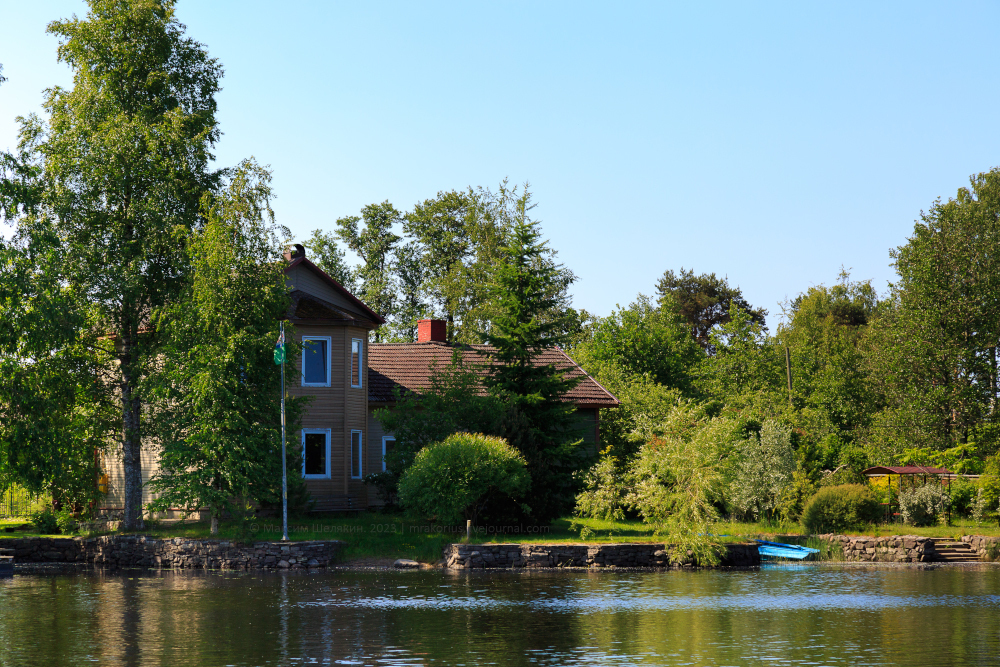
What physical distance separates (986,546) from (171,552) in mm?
27170

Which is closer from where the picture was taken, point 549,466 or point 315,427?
point 549,466

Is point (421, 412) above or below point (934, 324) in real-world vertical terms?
below

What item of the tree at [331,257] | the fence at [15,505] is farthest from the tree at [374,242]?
the fence at [15,505]

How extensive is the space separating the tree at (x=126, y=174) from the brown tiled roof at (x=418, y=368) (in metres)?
10.1

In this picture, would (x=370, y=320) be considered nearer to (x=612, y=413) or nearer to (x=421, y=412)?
(x=421, y=412)

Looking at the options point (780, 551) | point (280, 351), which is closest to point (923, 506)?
point (780, 551)

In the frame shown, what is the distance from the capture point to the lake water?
15.0 meters

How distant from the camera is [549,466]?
34.4 meters

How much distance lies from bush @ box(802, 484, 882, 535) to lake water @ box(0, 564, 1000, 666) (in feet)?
21.9

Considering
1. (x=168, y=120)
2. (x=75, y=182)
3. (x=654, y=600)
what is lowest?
(x=654, y=600)

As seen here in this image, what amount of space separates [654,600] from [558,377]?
15.4m

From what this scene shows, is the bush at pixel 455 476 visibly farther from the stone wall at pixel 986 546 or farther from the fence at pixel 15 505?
the fence at pixel 15 505

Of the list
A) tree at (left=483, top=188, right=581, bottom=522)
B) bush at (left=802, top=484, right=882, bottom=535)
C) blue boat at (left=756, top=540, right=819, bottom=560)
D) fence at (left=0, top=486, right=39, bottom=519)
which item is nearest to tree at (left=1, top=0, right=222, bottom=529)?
fence at (left=0, top=486, right=39, bottom=519)

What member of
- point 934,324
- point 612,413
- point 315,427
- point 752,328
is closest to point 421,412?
point 315,427
